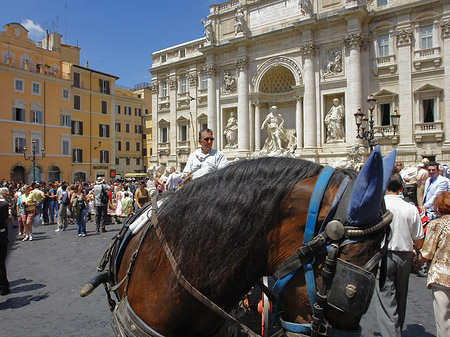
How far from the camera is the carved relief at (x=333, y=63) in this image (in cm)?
1958

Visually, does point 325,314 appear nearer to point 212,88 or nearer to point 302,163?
point 302,163

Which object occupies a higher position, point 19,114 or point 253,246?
point 19,114

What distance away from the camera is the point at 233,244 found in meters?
1.42

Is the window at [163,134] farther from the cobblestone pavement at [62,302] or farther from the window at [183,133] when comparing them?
the cobblestone pavement at [62,302]

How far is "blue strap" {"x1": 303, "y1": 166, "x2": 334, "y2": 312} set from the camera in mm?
1216

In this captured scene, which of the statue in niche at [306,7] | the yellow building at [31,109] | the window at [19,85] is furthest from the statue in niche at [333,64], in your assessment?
the window at [19,85]

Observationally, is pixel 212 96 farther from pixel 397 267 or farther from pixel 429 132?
pixel 397 267

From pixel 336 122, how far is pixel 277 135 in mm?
3809

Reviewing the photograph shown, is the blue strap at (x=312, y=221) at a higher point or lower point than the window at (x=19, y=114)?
lower

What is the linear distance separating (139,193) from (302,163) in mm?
9948

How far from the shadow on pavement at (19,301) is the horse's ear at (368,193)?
6.01 metres

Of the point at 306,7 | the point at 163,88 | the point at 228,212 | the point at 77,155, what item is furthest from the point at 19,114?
the point at 228,212

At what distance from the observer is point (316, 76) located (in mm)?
20312

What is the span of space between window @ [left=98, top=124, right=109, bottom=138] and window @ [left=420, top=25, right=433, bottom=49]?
32990 mm
